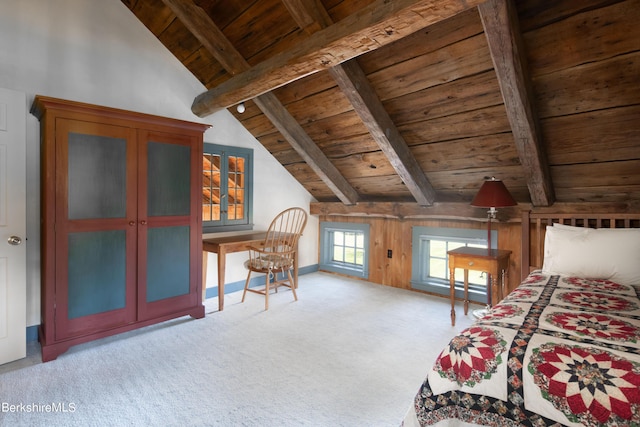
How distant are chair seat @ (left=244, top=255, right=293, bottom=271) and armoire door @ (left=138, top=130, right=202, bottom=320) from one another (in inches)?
24.9

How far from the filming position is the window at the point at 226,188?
12.5 feet

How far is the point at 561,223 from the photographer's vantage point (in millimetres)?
2953

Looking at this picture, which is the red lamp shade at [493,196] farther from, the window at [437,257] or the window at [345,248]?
the window at [345,248]

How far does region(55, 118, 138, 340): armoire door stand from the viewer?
7.76 ft

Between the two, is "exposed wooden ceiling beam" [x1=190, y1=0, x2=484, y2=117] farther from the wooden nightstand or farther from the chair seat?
the wooden nightstand

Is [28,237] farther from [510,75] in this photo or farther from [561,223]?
[561,223]

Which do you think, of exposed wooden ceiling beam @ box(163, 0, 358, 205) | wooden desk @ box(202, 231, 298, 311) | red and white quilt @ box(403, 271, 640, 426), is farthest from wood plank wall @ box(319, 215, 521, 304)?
red and white quilt @ box(403, 271, 640, 426)

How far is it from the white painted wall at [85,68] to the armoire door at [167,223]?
0.74 meters

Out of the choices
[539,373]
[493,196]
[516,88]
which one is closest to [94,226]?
[539,373]

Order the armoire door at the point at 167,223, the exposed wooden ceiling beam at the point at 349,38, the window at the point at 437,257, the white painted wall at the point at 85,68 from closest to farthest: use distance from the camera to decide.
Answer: the exposed wooden ceiling beam at the point at 349,38, the white painted wall at the point at 85,68, the armoire door at the point at 167,223, the window at the point at 437,257

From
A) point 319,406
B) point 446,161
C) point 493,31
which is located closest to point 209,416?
point 319,406

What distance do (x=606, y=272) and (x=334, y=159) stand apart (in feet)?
8.72

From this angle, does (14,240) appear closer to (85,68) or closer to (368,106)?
(85,68)

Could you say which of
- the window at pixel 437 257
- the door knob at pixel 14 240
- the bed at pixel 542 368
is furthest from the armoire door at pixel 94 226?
the window at pixel 437 257
